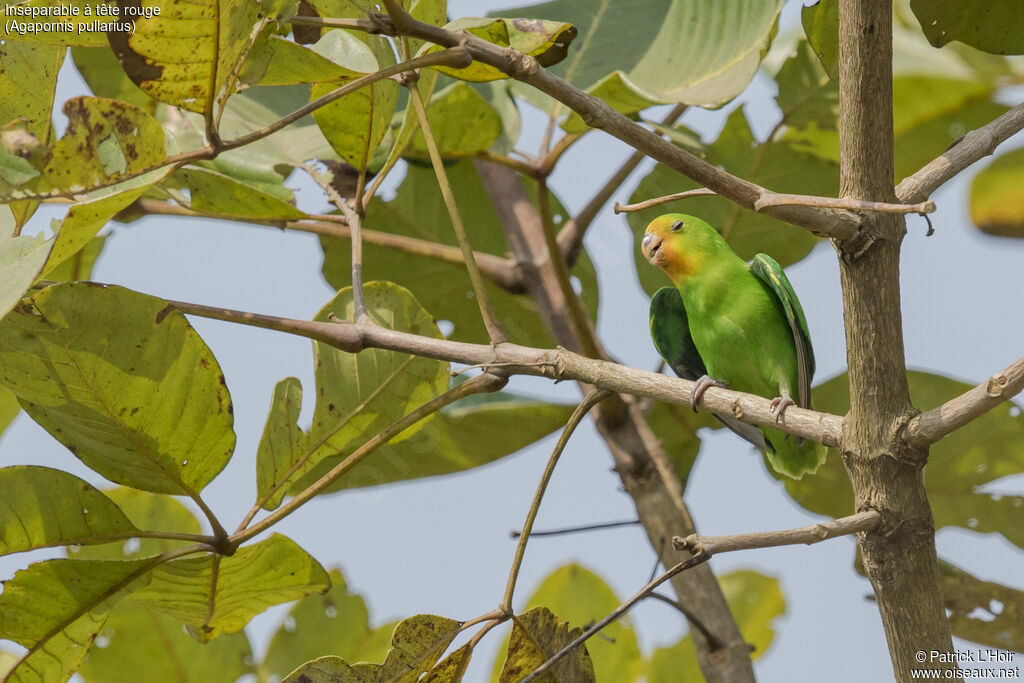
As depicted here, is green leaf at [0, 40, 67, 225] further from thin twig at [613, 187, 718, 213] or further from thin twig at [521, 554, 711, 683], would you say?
thin twig at [521, 554, 711, 683]

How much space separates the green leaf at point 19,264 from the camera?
2.06ft

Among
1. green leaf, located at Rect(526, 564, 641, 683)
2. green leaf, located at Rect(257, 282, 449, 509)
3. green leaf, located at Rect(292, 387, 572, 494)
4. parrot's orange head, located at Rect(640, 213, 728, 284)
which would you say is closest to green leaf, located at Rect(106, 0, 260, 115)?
green leaf, located at Rect(257, 282, 449, 509)

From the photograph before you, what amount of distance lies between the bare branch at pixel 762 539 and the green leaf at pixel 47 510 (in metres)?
0.58

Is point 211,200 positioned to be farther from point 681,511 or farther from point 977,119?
point 977,119

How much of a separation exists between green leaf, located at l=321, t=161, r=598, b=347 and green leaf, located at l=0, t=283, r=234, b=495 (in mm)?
544

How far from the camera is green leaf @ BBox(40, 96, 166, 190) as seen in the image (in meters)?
0.68

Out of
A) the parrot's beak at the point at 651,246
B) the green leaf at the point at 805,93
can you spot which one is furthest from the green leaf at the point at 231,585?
the green leaf at the point at 805,93

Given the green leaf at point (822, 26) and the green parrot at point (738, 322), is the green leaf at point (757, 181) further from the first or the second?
the green leaf at point (822, 26)

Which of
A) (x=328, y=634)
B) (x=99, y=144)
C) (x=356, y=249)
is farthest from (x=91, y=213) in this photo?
(x=328, y=634)

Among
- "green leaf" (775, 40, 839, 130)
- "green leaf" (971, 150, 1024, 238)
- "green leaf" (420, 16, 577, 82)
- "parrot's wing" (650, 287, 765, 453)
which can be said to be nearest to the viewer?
"green leaf" (420, 16, 577, 82)

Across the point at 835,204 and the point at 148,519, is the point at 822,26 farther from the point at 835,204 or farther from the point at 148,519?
the point at 148,519

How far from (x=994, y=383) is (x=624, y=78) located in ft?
2.03

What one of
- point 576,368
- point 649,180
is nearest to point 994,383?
point 576,368

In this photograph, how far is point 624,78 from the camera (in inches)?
42.6
